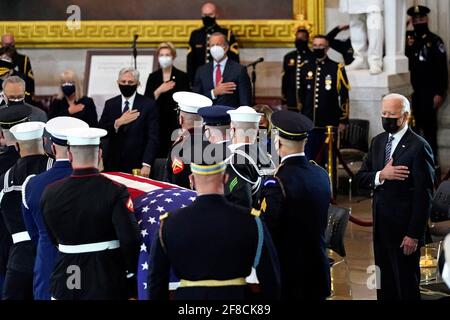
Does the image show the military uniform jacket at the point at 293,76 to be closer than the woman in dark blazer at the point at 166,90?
No

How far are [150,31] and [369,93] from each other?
335 cm

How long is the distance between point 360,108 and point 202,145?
7.71 metres

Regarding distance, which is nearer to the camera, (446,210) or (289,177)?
(289,177)

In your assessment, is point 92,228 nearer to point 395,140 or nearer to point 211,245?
point 211,245

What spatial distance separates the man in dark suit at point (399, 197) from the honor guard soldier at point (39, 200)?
206 cm

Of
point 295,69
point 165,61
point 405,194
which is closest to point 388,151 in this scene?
point 405,194

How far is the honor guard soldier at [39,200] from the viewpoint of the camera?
19.6 ft

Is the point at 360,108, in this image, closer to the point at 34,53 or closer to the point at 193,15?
the point at 193,15

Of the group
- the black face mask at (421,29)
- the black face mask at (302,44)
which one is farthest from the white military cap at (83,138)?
the black face mask at (421,29)

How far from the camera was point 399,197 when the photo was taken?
6949mm

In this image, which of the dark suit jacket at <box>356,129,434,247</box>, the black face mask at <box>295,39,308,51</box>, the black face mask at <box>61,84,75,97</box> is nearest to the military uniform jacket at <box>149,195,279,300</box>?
the dark suit jacket at <box>356,129,434,247</box>

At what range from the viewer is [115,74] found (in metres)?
13.9

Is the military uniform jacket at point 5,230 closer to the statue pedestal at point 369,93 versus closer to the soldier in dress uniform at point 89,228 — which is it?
the soldier in dress uniform at point 89,228
